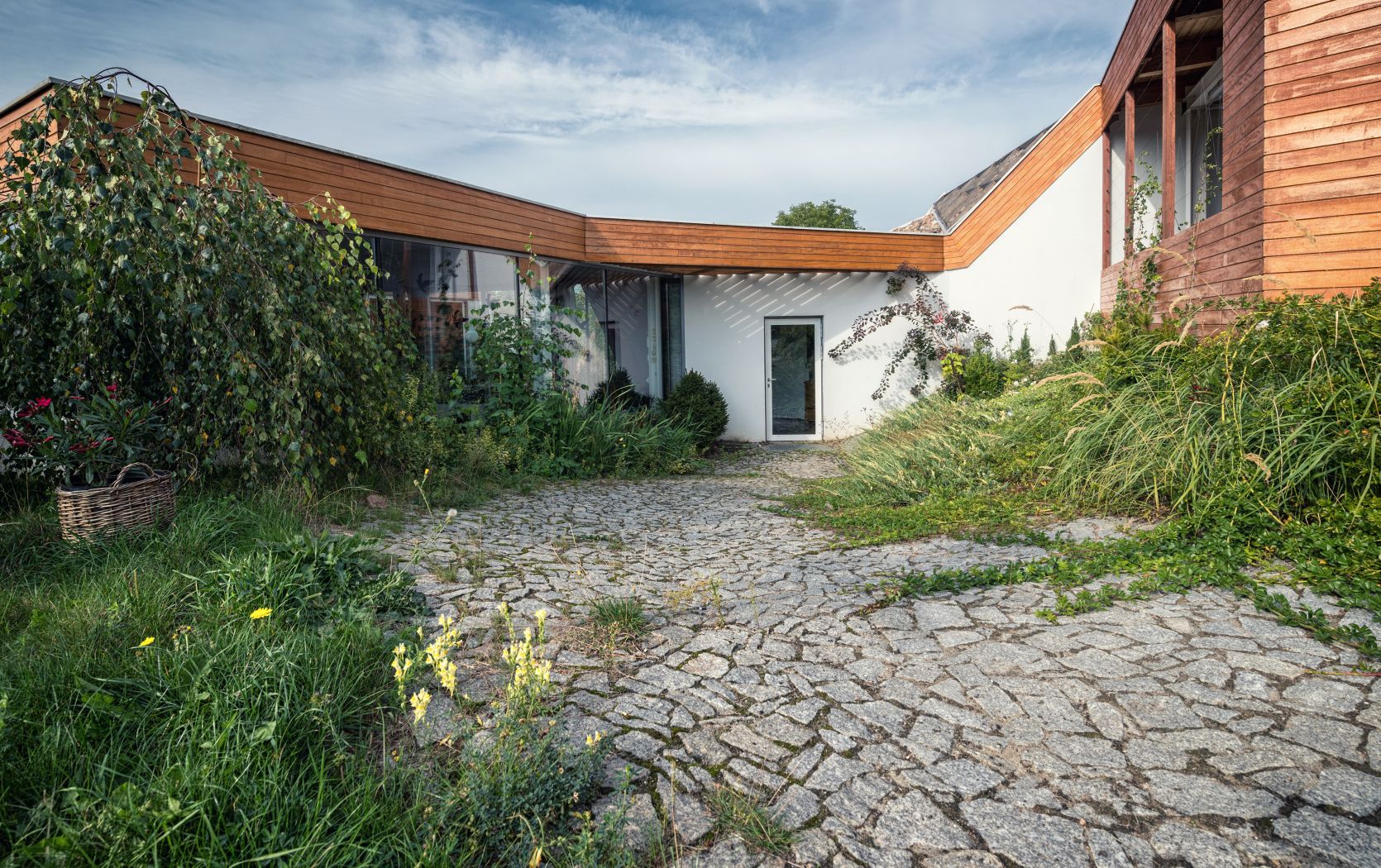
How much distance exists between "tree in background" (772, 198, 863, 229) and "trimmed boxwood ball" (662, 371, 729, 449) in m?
31.2

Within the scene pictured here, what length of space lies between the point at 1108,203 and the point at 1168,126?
2637mm

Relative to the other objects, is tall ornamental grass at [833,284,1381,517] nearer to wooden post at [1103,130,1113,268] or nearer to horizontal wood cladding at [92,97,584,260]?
wooden post at [1103,130,1113,268]

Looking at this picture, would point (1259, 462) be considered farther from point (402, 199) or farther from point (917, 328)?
point (917, 328)

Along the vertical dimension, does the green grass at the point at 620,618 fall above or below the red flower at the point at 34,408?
below

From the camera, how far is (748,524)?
237 inches

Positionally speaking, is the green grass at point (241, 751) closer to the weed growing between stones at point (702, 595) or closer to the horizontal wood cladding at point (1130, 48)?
the weed growing between stones at point (702, 595)

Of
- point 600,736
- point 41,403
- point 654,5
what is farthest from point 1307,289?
point 654,5

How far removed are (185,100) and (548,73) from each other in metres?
7.34

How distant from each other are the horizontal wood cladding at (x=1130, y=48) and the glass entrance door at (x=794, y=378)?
16.7ft

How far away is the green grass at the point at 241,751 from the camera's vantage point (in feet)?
5.72

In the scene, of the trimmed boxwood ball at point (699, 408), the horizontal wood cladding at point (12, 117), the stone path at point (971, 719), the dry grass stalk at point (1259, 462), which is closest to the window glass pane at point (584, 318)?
the trimmed boxwood ball at point (699, 408)

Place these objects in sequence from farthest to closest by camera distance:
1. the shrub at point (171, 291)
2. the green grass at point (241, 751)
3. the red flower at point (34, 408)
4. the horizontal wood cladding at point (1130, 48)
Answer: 1. the horizontal wood cladding at point (1130, 48)
2. the red flower at point (34, 408)
3. the shrub at point (171, 291)
4. the green grass at point (241, 751)

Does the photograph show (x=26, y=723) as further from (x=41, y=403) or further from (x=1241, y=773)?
(x=1241, y=773)

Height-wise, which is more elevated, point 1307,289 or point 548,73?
point 548,73
